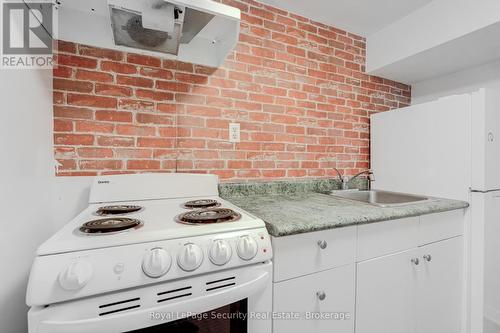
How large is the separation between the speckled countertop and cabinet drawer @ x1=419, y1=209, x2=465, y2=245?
5 centimetres

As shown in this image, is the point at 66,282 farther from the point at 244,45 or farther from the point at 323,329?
the point at 244,45

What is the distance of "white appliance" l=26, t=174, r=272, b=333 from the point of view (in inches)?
22.9

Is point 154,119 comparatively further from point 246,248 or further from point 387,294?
point 387,294

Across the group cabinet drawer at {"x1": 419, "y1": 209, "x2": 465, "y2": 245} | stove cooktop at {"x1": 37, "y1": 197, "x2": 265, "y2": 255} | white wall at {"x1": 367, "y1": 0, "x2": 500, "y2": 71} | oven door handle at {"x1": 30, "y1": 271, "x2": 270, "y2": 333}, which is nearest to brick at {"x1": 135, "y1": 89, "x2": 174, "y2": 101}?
stove cooktop at {"x1": 37, "y1": 197, "x2": 265, "y2": 255}

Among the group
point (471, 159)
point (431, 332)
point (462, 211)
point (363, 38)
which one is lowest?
point (431, 332)

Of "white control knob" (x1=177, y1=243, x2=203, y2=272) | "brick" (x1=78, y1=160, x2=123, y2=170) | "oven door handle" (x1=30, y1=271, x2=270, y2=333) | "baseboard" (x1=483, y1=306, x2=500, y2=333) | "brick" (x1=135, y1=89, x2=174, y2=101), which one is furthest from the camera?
"baseboard" (x1=483, y1=306, x2=500, y2=333)

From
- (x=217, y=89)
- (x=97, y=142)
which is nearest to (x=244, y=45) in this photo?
(x=217, y=89)

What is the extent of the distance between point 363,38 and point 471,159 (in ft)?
4.24

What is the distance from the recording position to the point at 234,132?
1.57 m

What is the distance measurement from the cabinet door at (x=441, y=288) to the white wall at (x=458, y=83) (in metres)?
1.27

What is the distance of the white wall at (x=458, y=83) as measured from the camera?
70.3 inches

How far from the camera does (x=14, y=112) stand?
32.9 inches

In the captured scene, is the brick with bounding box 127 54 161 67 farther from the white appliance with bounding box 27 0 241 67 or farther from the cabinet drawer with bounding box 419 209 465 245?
the cabinet drawer with bounding box 419 209 465 245

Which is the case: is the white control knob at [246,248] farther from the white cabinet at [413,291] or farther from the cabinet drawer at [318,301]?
the white cabinet at [413,291]
